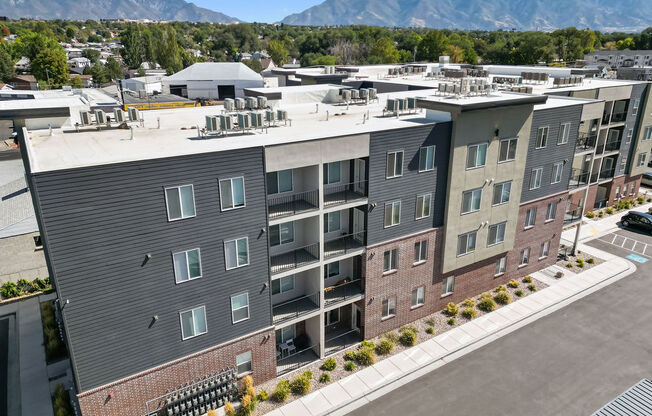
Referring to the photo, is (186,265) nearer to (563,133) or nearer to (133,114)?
(133,114)

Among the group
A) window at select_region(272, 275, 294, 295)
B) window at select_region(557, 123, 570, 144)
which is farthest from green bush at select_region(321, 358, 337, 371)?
window at select_region(557, 123, 570, 144)

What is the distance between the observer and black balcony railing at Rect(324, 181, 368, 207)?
2347 centimetres

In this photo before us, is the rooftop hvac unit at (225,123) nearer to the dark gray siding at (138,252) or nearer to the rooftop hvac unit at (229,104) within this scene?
the dark gray siding at (138,252)

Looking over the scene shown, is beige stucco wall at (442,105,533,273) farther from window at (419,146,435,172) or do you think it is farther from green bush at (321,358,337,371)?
green bush at (321,358,337,371)

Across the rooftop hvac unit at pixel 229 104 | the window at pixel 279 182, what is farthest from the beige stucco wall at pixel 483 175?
the rooftop hvac unit at pixel 229 104

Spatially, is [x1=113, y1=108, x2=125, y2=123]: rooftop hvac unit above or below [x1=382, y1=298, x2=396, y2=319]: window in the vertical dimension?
above

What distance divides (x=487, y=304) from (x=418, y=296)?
17.7 feet

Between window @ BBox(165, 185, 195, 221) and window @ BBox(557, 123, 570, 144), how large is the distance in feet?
87.9

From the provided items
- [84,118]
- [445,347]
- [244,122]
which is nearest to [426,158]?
[244,122]

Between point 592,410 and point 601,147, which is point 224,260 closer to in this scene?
point 592,410

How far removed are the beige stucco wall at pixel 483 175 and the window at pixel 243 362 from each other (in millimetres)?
14054

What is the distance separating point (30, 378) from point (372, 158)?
22.8 m

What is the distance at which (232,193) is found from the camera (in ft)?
63.4

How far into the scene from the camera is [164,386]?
1991cm
